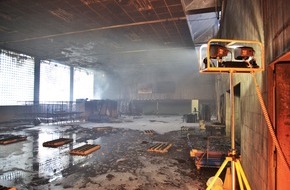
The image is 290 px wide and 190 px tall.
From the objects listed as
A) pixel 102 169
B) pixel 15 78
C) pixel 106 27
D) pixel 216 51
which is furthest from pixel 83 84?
pixel 216 51

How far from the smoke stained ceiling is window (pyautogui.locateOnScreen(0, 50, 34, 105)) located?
754mm

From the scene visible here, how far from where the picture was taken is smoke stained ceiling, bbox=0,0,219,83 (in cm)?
858

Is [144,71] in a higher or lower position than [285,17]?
higher

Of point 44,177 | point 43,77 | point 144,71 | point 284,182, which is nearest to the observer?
point 284,182

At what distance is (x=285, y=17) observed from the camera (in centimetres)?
191

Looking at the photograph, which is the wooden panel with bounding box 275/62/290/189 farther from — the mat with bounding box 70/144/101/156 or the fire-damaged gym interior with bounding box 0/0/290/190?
the mat with bounding box 70/144/101/156

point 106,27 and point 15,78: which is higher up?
point 106,27

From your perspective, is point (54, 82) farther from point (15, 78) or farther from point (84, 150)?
point (84, 150)

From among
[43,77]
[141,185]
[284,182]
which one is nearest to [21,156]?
[141,185]

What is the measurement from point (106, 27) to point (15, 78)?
9796 mm

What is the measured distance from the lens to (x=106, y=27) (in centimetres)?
1084

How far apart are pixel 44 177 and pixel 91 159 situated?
1545 mm

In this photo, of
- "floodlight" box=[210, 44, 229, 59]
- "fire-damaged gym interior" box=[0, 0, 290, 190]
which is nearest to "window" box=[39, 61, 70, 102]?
"fire-damaged gym interior" box=[0, 0, 290, 190]

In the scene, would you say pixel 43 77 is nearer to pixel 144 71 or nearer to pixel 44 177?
pixel 144 71
